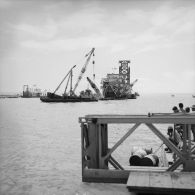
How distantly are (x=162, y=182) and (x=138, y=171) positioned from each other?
1399 millimetres

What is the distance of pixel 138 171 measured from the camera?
1009cm

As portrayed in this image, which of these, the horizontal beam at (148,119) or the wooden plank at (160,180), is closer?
the wooden plank at (160,180)

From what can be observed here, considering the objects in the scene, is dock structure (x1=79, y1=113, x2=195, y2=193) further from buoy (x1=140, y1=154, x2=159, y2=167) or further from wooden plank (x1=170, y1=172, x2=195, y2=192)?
buoy (x1=140, y1=154, x2=159, y2=167)

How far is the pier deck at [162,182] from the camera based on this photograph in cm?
836

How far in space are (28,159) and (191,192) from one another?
1312 cm

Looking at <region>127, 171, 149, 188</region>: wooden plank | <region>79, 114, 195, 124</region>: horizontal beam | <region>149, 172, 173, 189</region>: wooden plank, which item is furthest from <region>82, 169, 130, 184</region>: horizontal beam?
<region>79, 114, 195, 124</region>: horizontal beam

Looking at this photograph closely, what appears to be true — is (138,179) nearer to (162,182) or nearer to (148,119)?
(162,182)

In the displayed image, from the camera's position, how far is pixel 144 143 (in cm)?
2794

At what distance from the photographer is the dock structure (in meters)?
8.66

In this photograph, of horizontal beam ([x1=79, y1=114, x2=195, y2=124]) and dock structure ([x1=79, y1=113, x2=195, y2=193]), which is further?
horizontal beam ([x1=79, y1=114, x2=195, y2=124])

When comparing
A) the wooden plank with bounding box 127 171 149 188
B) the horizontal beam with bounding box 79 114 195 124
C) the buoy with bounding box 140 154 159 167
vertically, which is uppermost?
the horizontal beam with bounding box 79 114 195 124

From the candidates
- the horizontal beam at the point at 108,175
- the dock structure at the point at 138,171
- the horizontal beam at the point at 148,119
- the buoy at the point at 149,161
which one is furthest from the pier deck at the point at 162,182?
the buoy at the point at 149,161

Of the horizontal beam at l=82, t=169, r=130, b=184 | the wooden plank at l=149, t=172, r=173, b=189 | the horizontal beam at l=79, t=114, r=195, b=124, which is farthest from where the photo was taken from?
the horizontal beam at l=82, t=169, r=130, b=184

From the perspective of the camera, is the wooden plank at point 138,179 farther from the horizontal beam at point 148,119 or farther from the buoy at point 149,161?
the buoy at point 149,161
